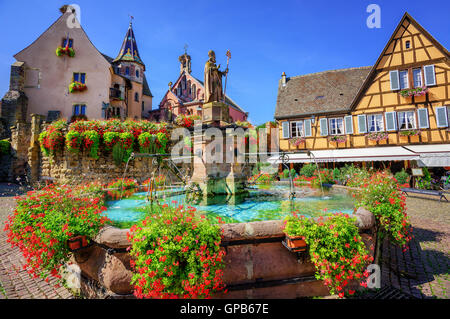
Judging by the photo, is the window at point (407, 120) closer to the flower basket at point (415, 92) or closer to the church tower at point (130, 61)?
the flower basket at point (415, 92)

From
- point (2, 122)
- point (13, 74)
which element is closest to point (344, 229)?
point (2, 122)

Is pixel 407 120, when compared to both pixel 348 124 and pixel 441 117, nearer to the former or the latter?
pixel 441 117

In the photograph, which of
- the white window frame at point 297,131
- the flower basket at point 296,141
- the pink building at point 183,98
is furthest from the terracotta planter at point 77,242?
the pink building at point 183,98

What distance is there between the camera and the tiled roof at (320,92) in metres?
19.5

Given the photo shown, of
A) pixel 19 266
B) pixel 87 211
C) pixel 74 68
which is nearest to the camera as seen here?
pixel 87 211

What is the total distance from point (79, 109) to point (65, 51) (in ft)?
19.1

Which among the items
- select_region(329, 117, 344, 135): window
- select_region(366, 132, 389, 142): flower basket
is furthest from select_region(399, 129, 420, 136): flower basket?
select_region(329, 117, 344, 135): window

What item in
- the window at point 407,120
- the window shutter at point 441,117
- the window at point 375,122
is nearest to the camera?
the window shutter at point 441,117

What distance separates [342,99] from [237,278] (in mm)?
20635

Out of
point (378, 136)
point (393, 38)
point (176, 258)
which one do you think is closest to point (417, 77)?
point (393, 38)

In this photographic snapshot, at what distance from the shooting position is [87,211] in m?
3.27

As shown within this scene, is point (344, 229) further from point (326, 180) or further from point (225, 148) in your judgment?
point (326, 180)

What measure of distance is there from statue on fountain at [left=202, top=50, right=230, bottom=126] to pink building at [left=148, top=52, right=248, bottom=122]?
26.7m

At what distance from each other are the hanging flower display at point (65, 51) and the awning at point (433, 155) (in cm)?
3102
